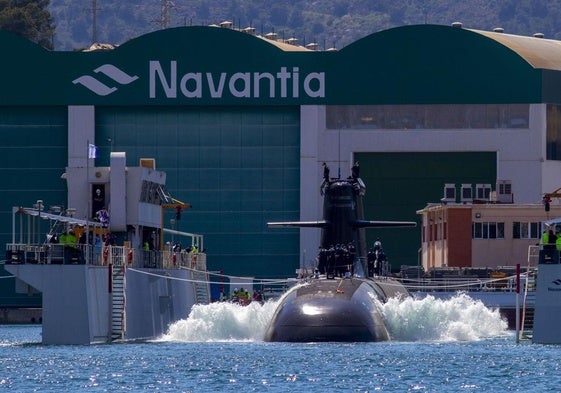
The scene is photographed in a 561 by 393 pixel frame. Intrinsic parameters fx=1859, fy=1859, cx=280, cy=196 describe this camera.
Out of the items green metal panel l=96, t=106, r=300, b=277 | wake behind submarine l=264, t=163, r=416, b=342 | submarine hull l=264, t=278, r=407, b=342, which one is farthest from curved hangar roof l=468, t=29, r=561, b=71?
submarine hull l=264, t=278, r=407, b=342

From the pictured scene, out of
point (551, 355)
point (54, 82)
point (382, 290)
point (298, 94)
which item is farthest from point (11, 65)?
point (551, 355)

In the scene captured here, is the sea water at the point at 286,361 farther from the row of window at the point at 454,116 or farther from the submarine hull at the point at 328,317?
the row of window at the point at 454,116

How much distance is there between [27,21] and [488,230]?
93.0 m

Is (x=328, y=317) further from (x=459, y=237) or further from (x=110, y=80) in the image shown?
(x=110, y=80)

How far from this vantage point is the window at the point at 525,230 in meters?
108

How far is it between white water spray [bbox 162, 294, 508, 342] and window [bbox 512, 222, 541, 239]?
106 ft

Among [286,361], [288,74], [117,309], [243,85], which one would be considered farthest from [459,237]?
[286,361]

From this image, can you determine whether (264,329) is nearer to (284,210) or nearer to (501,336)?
(501,336)

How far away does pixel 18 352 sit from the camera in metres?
64.7

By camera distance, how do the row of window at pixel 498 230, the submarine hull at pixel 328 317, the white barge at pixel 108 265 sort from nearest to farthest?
the submarine hull at pixel 328 317, the white barge at pixel 108 265, the row of window at pixel 498 230

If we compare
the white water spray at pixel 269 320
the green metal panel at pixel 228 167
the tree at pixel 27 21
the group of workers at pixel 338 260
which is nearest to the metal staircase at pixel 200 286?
the white water spray at pixel 269 320

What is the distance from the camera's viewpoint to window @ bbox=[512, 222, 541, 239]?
354ft

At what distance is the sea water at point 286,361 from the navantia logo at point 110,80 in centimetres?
3840

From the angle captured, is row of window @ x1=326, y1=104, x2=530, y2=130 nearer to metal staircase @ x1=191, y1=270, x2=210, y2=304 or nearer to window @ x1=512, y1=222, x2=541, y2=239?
window @ x1=512, y1=222, x2=541, y2=239
